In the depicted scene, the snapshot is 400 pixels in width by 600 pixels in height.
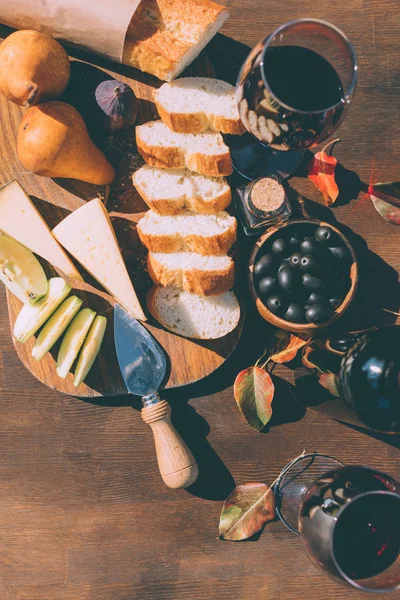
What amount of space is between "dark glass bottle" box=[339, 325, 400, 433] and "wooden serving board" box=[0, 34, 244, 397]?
1.05 ft

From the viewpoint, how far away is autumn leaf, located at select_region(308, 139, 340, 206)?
1236mm

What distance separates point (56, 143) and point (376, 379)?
757 millimetres

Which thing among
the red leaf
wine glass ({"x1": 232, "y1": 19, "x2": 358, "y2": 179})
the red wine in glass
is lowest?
the red wine in glass

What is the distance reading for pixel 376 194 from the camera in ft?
4.13

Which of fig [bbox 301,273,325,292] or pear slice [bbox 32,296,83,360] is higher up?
pear slice [bbox 32,296,83,360]

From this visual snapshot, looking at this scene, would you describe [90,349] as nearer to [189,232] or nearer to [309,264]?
[189,232]

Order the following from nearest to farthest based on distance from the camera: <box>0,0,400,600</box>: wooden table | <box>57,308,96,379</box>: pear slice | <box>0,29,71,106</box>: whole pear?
<box>0,29,71,106</box>: whole pear → <box>57,308,96,379</box>: pear slice → <box>0,0,400,600</box>: wooden table

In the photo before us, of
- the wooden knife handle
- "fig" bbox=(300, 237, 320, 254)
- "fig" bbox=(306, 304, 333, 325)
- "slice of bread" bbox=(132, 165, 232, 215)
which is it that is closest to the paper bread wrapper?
"slice of bread" bbox=(132, 165, 232, 215)

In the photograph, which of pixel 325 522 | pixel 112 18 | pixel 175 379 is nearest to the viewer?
pixel 325 522

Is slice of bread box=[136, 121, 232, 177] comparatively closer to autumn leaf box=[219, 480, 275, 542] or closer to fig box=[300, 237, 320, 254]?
fig box=[300, 237, 320, 254]

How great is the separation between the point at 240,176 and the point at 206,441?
0.62 m

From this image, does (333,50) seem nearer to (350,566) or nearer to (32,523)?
(350,566)

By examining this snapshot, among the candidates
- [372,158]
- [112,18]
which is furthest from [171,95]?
[372,158]

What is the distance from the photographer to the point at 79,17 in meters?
1.12
